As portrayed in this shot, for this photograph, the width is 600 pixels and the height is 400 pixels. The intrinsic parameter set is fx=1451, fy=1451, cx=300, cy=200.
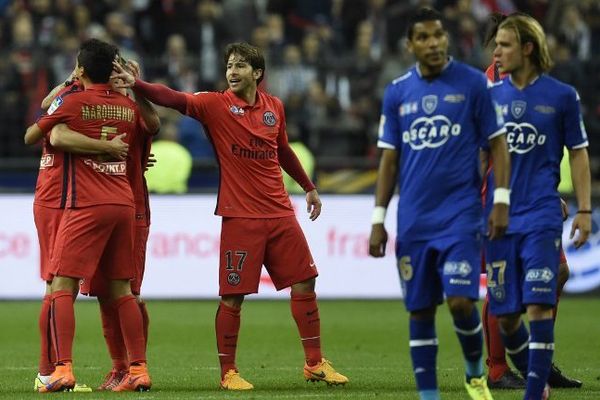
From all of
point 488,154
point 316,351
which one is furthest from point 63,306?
point 488,154

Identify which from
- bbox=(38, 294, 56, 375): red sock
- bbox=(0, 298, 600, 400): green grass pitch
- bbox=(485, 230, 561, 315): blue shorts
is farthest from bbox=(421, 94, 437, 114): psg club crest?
bbox=(38, 294, 56, 375): red sock

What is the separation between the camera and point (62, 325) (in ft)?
31.2

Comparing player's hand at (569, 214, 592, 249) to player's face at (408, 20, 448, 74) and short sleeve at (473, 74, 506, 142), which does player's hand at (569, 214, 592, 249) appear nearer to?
short sleeve at (473, 74, 506, 142)

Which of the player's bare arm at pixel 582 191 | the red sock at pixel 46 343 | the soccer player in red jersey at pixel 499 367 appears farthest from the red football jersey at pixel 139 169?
the player's bare arm at pixel 582 191

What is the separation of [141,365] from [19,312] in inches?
296

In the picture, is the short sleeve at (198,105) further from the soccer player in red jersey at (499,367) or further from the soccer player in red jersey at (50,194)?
the soccer player in red jersey at (499,367)

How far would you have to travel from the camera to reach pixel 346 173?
20.5m

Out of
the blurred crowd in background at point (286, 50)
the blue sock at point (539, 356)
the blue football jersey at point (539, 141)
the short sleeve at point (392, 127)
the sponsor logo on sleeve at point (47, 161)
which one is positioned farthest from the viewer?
the blurred crowd in background at point (286, 50)

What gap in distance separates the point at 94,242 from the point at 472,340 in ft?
9.17

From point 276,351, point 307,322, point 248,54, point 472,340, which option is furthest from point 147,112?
point 276,351

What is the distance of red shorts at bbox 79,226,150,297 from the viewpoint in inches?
390

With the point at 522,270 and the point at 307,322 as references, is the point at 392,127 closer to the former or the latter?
the point at 522,270

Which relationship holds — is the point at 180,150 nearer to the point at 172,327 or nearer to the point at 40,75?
the point at 40,75

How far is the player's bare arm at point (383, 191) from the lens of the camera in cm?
805
